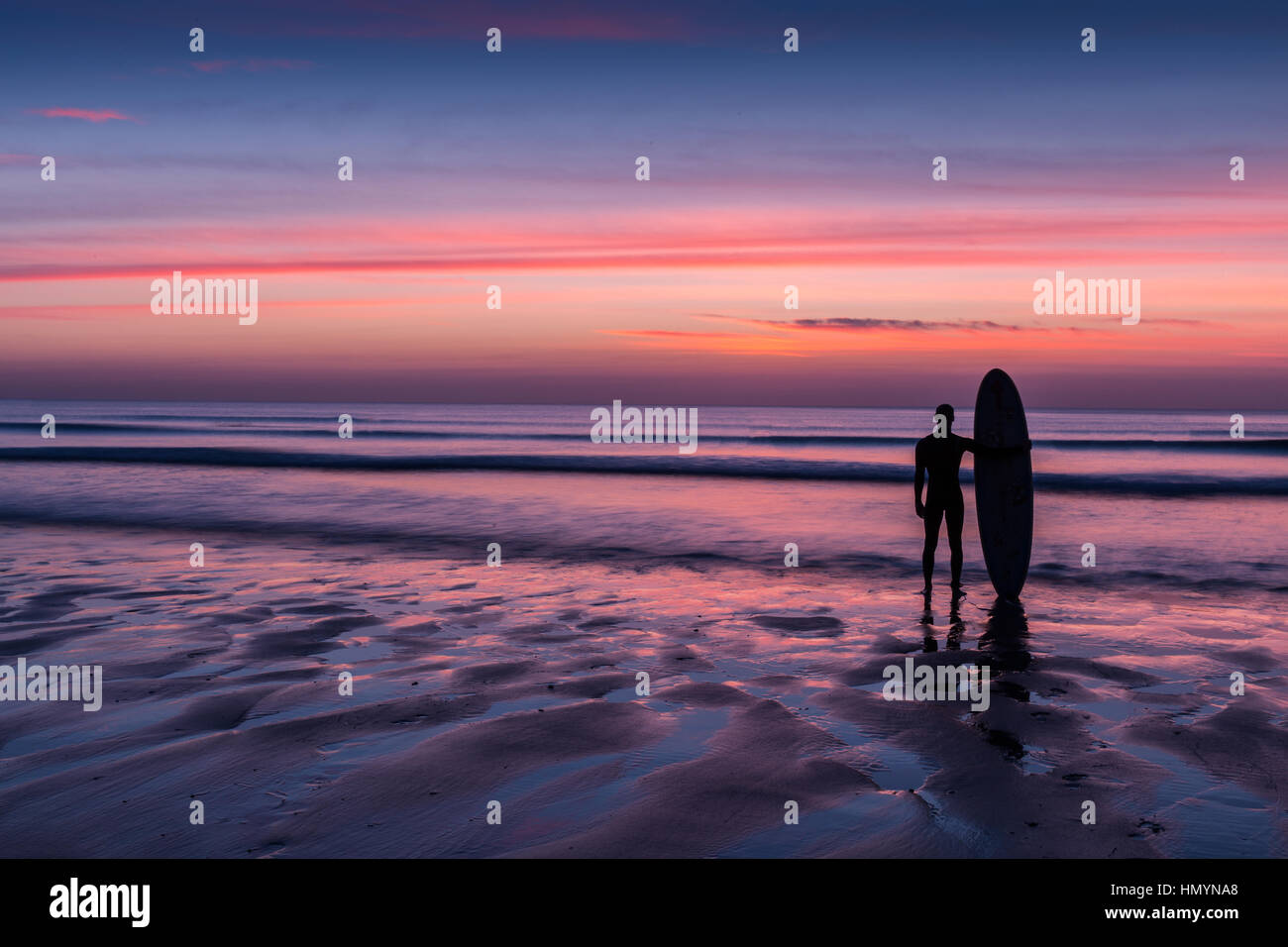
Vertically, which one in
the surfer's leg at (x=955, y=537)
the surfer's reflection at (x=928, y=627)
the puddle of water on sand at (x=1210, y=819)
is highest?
the surfer's leg at (x=955, y=537)

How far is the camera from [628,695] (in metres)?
5.25

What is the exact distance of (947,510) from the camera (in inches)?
344

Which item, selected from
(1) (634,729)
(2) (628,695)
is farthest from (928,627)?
(1) (634,729)

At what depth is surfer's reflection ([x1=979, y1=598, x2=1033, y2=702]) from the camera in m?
5.49

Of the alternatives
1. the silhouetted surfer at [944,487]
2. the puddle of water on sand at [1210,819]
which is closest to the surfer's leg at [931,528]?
the silhouetted surfer at [944,487]

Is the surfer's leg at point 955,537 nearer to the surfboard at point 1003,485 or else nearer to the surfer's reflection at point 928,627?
the surfboard at point 1003,485

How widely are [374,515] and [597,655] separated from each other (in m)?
10.1

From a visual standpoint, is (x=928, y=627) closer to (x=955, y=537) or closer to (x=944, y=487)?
(x=955, y=537)

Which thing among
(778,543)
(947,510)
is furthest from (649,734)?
(778,543)

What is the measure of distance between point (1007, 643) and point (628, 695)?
333 cm

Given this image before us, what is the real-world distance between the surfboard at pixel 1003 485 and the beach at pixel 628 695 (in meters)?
0.60

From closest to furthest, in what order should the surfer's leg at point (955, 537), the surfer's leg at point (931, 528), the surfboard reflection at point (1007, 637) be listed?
the surfboard reflection at point (1007, 637) < the surfer's leg at point (955, 537) < the surfer's leg at point (931, 528)

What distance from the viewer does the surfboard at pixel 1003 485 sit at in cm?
832
